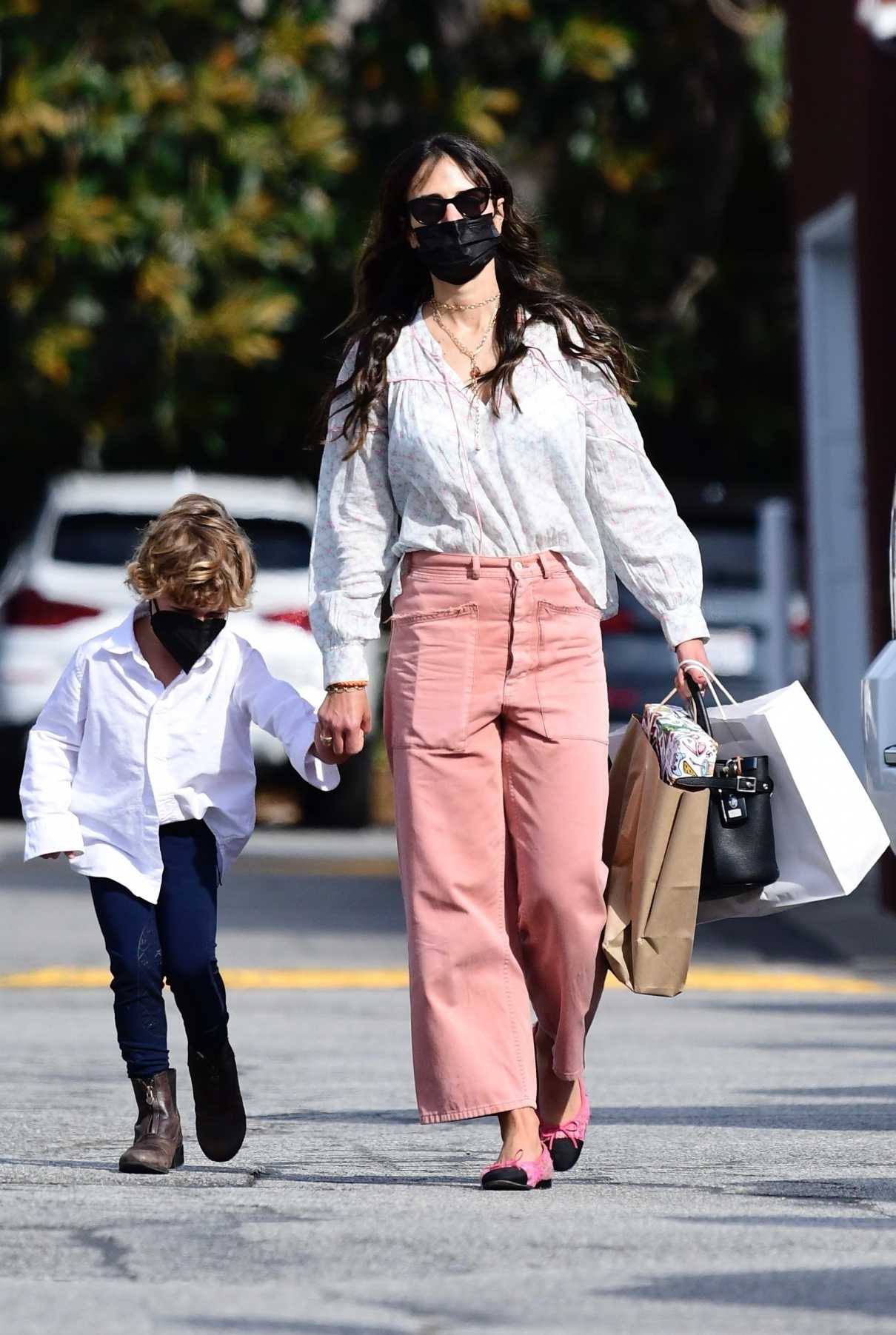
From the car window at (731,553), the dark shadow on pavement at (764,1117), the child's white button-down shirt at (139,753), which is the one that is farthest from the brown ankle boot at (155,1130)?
the car window at (731,553)

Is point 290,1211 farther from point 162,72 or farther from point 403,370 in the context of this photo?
point 162,72

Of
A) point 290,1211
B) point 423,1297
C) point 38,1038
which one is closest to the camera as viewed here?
point 423,1297

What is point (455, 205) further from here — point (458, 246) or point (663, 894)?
point (663, 894)

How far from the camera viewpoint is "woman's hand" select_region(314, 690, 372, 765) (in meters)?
5.20

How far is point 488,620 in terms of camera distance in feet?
17.0

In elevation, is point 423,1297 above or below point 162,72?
below

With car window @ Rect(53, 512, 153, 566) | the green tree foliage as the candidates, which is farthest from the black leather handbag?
the green tree foliage

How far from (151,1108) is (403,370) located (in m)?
1.47

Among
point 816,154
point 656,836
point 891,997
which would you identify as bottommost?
point 891,997

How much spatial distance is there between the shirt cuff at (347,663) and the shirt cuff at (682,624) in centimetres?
56

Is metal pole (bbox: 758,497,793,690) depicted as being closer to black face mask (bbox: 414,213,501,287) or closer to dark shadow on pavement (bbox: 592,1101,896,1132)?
dark shadow on pavement (bbox: 592,1101,896,1132)

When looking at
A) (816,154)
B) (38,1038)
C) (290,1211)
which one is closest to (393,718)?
(290,1211)

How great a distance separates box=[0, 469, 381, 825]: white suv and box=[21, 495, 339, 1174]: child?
8.76m

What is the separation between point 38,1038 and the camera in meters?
8.19
